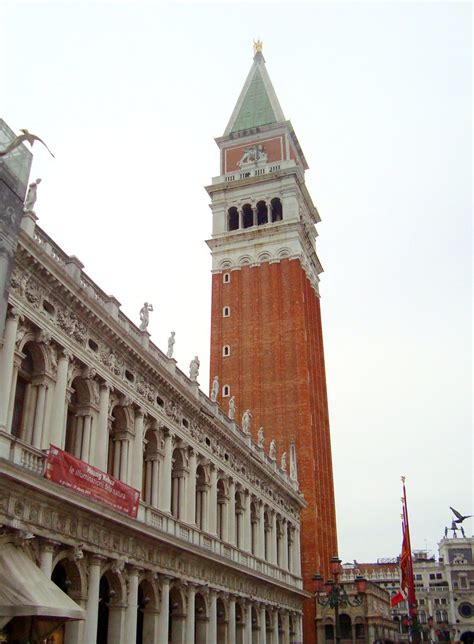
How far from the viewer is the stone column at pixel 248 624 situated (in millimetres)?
35531

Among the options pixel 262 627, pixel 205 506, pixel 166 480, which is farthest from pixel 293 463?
pixel 166 480

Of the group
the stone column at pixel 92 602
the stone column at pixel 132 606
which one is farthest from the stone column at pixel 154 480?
the stone column at pixel 92 602

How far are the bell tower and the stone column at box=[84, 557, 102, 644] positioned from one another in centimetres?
3117

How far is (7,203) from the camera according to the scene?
19094 mm

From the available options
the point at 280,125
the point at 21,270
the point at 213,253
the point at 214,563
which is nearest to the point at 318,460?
the point at 213,253

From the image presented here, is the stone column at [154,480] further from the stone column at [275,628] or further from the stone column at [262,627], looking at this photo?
the stone column at [275,628]

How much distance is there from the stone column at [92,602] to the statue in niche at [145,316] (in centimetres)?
946

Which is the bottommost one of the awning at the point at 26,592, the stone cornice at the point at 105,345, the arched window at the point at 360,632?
the arched window at the point at 360,632

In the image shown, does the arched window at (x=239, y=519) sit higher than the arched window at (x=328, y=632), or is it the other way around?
the arched window at (x=239, y=519)

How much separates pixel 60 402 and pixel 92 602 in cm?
597

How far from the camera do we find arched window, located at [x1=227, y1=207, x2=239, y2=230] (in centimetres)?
6538

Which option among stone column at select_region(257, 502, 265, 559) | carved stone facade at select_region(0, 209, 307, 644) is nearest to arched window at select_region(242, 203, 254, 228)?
stone column at select_region(257, 502, 265, 559)

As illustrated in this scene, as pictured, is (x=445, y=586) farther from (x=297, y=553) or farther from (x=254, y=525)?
(x=254, y=525)

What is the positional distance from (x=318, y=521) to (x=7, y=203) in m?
40.2
